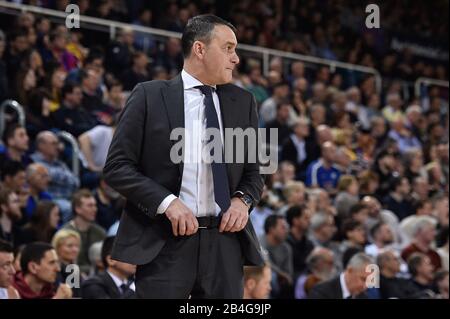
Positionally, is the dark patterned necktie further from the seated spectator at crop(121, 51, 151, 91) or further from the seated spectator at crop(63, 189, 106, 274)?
the seated spectator at crop(121, 51, 151, 91)

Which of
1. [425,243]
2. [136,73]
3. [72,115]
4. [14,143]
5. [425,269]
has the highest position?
[136,73]

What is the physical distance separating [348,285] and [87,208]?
76.7 inches

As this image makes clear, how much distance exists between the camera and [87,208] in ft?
21.9

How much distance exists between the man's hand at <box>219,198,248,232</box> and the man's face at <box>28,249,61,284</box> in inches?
107

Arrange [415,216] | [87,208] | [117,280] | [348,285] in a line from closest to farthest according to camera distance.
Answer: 1. [117,280]
2. [348,285]
3. [87,208]
4. [415,216]

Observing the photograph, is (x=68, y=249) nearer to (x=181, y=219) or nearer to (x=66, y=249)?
(x=66, y=249)

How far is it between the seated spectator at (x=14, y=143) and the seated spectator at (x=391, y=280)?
295cm

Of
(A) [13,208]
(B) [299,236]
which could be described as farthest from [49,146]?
(B) [299,236]

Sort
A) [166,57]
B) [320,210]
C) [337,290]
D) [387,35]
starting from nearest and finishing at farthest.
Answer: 1. [337,290]
2. [320,210]
3. [166,57]
4. [387,35]

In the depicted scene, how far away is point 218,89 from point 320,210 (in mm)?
5247

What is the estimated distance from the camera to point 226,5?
12922 millimetres

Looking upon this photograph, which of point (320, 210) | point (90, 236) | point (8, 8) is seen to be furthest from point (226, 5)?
point (90, 236)

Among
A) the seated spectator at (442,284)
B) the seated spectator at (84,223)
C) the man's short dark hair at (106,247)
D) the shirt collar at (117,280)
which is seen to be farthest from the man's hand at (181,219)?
the seated spectator at (442,284)
